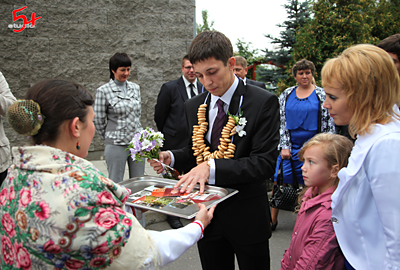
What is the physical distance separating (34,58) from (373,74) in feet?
23.4

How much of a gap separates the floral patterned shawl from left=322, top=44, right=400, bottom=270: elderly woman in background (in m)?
1.02

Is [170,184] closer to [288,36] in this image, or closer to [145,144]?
[145,144]

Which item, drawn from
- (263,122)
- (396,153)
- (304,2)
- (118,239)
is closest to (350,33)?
(304,2)

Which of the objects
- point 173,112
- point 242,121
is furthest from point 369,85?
point 173,112

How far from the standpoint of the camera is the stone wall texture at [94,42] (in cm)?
668

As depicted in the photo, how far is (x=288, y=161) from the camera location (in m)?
4.52

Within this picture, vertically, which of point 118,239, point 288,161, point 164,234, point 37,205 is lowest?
point 288,161

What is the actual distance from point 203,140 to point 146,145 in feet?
1.39

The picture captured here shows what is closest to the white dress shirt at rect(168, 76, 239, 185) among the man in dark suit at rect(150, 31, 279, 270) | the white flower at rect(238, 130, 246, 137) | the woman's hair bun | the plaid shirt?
the man in dark suit at rect(150, 31, 279, 270)

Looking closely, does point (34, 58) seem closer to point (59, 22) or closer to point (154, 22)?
point (59, 22)

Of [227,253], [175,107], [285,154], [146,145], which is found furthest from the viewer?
[175,107]

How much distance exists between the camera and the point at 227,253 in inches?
84.6

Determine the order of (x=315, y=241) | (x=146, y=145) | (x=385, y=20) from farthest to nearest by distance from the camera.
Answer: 1. (x=385, y=20)
2. (x=146, y=145)
3. (x=315, y=241)

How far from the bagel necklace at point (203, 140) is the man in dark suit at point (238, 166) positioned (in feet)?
0.06
